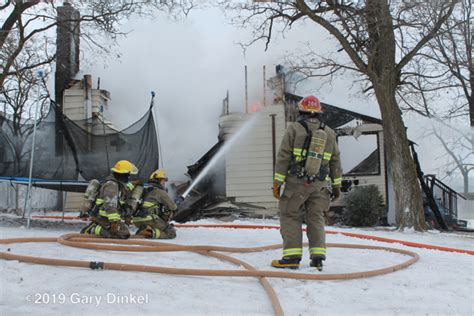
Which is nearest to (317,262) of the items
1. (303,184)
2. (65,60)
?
(303,184)

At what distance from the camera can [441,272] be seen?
454 centimetres

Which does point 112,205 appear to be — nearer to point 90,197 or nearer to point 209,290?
point 90,197

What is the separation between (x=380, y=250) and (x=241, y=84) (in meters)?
10.7

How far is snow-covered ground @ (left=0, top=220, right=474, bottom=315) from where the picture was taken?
3.06 metres

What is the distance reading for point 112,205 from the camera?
19.7 feet

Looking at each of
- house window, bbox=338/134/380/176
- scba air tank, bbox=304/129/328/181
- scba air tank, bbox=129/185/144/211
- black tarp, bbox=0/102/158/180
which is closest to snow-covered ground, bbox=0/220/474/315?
scba air tank, bbox=304/129/328/181

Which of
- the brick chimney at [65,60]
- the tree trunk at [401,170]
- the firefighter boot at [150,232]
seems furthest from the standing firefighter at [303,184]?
the brick chimney at [65,60]

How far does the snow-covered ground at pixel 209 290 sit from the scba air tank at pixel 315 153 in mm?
870

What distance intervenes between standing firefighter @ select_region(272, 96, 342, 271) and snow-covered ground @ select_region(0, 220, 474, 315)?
207 millimetres

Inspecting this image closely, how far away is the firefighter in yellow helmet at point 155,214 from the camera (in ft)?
21.6

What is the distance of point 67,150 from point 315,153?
4812mm

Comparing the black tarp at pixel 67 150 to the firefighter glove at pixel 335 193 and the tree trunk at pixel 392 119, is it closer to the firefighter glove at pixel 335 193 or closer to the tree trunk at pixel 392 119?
the firefighter glove at pixel 335 193

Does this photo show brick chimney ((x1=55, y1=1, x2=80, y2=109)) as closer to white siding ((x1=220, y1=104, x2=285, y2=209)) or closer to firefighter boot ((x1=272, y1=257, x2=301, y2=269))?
white siding ((x1=220, y1=104, x2=285, y2=209))

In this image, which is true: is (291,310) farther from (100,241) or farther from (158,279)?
(100,241)
